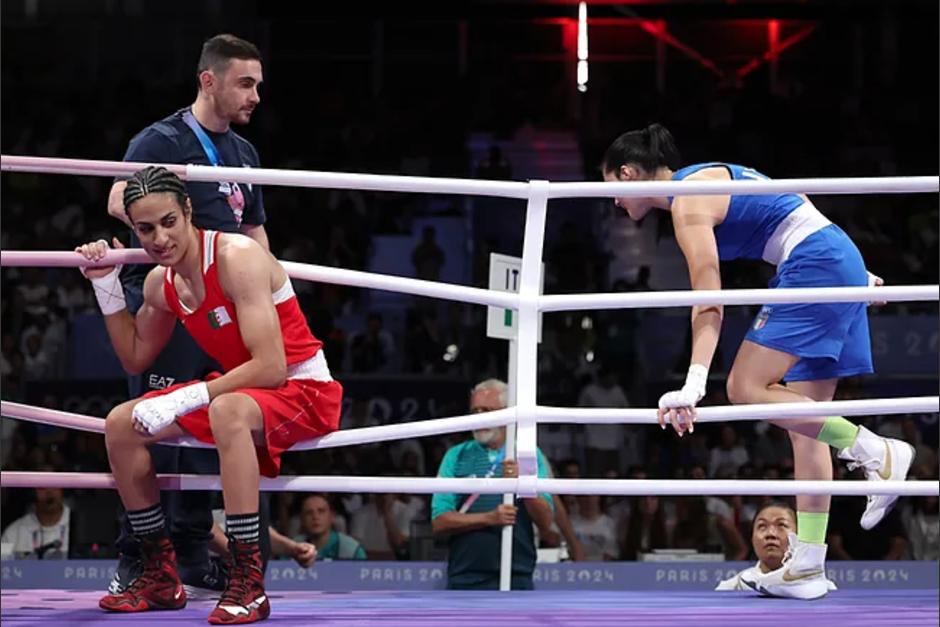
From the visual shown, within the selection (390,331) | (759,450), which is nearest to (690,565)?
(759,450)

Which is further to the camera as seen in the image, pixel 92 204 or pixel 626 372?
pixel 92 204

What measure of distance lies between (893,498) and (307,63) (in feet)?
37.5

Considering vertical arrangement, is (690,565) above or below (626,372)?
below

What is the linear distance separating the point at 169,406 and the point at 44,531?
5174 millimetres


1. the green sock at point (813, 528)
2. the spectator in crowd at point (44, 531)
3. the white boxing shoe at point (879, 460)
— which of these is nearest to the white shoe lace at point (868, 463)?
the white boxing shoe at point (879, 460)

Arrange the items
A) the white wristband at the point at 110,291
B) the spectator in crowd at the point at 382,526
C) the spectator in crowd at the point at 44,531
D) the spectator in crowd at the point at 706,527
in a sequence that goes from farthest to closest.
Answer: the spectator in crowd at the point at 382,526, the spectator in crowd at the point at 706,527, the spectator in crowd at the point at 44,531, the white wristband at the point at 110,291

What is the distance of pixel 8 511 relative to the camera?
908cm

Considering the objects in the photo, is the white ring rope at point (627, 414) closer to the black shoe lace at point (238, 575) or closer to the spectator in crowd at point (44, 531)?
the black shoe lace at point (238, 575)

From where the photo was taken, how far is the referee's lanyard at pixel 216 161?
160 inches

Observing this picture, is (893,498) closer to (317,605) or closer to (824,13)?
(317,605)

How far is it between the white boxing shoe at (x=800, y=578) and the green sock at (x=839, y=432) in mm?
303

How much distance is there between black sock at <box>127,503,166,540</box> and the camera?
363 centimetres

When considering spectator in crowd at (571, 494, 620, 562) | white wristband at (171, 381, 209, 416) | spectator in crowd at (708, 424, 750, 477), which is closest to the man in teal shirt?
spectator in crowd at (571, 494, 620, 562)

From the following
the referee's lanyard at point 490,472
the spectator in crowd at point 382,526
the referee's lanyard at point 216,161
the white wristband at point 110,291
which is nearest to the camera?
the white wristband at point 110,291
